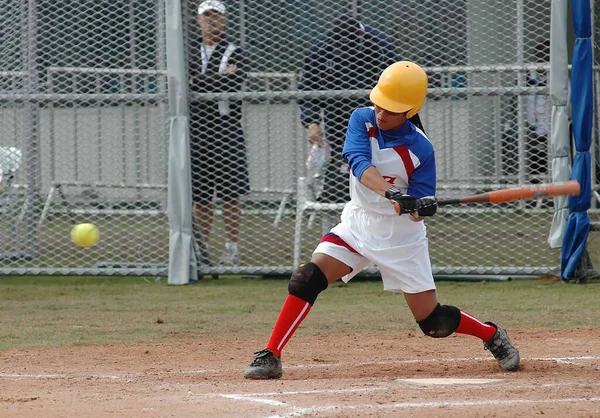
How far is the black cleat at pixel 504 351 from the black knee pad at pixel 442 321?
8.6 inches

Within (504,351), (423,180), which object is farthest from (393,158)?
(504,351)

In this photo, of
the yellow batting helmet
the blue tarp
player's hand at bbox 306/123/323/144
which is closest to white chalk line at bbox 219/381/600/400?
the yellow batting helmet

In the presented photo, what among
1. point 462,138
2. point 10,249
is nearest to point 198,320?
point 10,249

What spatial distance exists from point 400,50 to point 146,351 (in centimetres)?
483

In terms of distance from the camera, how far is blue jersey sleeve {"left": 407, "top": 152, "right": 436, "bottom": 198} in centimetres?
522

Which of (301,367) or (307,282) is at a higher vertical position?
(307,282)

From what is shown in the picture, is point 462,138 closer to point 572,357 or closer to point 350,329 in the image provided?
point 350,329

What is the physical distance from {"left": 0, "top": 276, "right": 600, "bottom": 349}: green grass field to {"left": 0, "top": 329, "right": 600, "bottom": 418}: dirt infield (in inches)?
15.9

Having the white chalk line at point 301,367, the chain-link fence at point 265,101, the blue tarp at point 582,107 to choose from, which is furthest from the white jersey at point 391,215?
the blue tarp at point 582,107

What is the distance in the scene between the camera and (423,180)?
17.2ft

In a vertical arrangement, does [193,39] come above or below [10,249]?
above

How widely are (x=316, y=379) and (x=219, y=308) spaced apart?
2.96 metres

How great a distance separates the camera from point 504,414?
4020 millimetres

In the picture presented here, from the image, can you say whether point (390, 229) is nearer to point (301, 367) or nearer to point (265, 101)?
point (301, 367)
